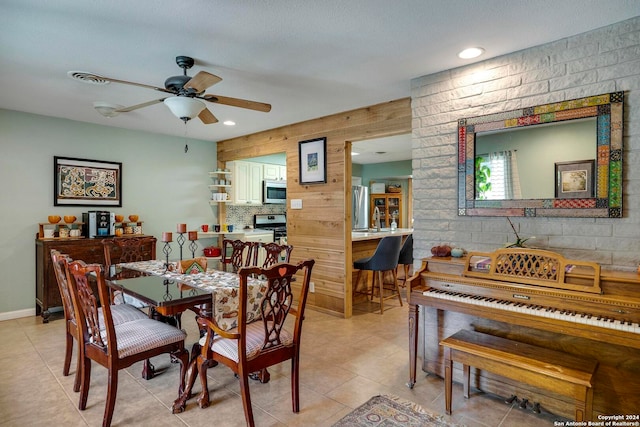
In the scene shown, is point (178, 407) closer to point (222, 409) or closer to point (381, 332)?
point (222, 409)

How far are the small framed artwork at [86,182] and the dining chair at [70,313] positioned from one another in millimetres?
2307

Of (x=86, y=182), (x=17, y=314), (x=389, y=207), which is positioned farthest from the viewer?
(x=389, y=207)

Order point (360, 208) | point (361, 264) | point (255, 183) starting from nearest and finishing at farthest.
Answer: point (361, 264)
point (255, 183)
point (360, 208)

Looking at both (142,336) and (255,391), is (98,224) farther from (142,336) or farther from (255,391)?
(255,391)

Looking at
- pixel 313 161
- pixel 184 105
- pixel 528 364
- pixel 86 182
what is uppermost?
pixel 184 105

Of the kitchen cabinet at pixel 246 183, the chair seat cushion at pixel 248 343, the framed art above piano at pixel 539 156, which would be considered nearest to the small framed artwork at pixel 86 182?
the kitchen cabinet at pixel 246 183

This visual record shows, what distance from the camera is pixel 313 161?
440 centimetres

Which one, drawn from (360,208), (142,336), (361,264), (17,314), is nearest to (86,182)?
(17,314)

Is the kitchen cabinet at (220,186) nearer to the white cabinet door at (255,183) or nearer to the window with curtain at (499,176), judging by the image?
the white cabinet door at (255,183)

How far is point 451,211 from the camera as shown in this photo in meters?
2.81

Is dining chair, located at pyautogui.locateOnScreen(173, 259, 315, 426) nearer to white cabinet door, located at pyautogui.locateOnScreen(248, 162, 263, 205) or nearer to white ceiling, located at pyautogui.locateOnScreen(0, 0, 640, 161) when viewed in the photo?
white ceiling, located at pyautogui.locateOnScreen(0, 0, 640, 161)

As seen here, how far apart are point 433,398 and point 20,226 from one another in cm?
Answer: 470

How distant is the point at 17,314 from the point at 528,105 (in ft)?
18.2

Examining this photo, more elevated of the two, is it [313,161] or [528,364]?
[313,161]
